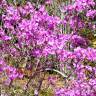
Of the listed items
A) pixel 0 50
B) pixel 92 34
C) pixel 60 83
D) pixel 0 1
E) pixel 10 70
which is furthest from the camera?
pixel 92 34

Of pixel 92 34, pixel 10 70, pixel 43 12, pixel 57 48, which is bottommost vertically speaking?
pixel 92 34

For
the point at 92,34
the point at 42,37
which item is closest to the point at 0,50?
the point at 42,37

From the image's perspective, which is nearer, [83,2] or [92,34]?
[83,2]

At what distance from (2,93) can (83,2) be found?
6.48ft

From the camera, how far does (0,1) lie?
25.8ft

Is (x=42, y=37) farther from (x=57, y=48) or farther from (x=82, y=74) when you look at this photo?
(x=82, y=74)

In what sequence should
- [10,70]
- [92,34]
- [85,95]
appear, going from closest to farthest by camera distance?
[85,95] → [10,70] → [92,34]

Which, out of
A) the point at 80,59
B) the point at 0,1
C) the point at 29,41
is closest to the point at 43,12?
the point at 29,41

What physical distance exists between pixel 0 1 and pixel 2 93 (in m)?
2.37

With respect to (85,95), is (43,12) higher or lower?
higher

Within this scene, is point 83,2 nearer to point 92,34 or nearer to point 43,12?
point 43,12

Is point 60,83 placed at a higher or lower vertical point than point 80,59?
lower

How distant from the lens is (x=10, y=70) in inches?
235

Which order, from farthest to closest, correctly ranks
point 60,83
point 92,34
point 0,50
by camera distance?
point 92,34 → point 60,83 → point 0,50
